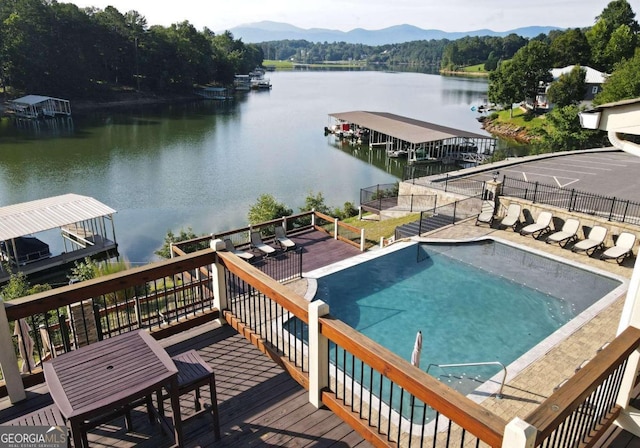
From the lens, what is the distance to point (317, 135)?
1861 inches

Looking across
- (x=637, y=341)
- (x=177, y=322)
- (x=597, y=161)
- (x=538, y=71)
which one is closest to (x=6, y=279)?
(x=177, y=322)

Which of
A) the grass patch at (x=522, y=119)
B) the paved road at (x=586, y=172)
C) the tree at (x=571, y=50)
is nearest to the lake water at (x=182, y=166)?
the grass patch at (x=522, y=119)

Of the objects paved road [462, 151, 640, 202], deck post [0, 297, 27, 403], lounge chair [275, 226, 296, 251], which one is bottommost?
lounge chair [275, 226, 296, 251]

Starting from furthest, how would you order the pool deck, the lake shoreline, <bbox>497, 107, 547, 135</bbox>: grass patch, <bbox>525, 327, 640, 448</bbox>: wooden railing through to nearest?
the lake shoreline < <bbox>497, 107, 547, 135</bbox>: grass patch < the pool deck < <bbox>525, 327, 640, 448</bbox>: wooden railing

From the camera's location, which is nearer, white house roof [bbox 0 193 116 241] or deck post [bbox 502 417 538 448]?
deck post [bbox 502 417 538 448]

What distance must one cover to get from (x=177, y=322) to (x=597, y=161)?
28.0 metres

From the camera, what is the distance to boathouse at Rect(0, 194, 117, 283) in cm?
1551

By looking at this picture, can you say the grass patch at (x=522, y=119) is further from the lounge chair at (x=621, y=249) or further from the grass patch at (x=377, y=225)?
the lounge chair at (x=621, y=249)

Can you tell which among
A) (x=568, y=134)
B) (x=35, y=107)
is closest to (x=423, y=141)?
(x=568, y=134)

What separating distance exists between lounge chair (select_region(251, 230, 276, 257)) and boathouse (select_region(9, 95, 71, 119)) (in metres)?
50.2

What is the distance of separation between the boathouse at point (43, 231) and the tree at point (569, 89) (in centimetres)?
4542

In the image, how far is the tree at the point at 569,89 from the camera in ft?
148

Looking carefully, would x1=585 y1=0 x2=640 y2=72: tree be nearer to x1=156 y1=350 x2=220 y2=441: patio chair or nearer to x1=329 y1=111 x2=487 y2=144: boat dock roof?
x1=329 y1=111 x2=487 y2=144: boat dock roof

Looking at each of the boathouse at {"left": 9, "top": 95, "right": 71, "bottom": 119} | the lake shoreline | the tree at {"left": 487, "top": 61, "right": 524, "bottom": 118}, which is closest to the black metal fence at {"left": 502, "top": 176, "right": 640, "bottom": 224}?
the tree at {"left": 487, "top": 61, "right": 524, "bottom": 118}
